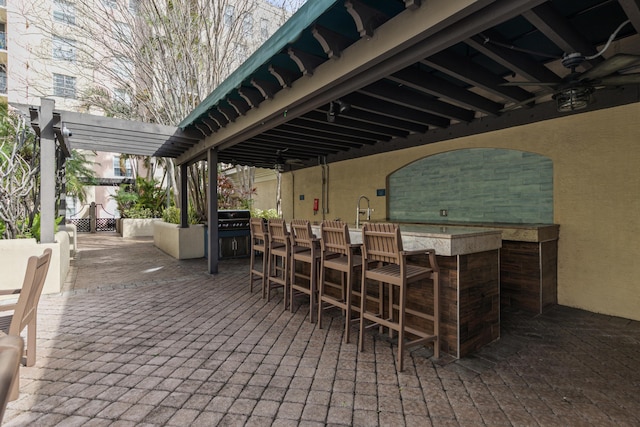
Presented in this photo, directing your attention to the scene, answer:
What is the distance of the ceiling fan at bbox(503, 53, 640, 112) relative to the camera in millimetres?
2294

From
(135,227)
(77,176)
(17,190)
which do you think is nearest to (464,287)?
(17,190)

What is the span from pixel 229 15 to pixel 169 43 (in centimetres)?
178

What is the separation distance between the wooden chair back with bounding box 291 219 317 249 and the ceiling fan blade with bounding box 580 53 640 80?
2.84 metres

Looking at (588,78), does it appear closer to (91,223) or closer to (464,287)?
(464,287)

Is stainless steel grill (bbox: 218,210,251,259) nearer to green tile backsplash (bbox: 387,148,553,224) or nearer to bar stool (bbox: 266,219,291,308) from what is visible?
bar stool (bbox: 266,219,291,308)

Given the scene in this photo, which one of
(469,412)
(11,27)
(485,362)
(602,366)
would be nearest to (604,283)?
(602,366)

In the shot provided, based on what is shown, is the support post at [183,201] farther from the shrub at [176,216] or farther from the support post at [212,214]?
the support post at [212,214]

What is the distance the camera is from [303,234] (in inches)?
146

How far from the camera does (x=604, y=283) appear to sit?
12.4 feet

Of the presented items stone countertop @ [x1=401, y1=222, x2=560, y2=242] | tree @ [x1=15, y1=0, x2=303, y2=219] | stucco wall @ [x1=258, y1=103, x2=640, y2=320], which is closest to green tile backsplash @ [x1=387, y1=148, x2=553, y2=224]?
stucco wall @ [x1=258, y1=103, x2=640, y2=320]

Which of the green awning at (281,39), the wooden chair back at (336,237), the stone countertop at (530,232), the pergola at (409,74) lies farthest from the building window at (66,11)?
the stone countertop at (530,232)

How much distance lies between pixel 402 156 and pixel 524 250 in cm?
292

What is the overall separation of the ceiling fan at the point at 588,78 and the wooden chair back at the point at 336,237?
1931mm

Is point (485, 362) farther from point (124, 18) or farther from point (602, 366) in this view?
point (124, 18)
